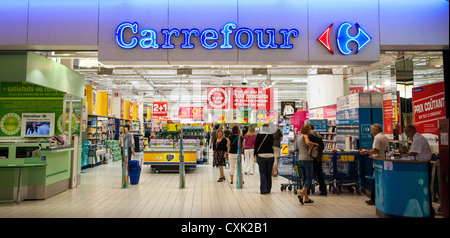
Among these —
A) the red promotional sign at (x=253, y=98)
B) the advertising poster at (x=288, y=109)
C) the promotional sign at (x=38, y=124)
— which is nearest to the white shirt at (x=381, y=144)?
the red promotional sign at (x=253, y=98)

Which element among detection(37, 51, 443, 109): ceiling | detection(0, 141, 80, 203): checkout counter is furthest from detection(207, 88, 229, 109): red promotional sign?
detection(0, 141, 80, 203): checkout counter

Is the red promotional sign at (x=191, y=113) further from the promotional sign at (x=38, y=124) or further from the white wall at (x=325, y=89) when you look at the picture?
the promotional sign at (x=38, y=124)

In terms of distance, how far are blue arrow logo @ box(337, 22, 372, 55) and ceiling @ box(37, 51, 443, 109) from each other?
5.22 metres

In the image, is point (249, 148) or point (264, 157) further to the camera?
point (249, 148)

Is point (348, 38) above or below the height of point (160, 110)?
above

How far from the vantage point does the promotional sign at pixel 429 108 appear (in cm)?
693

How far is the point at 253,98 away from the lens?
1259cm

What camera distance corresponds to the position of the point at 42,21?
19.0 feet

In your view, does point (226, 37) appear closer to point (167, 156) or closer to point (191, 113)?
point (167, 156)

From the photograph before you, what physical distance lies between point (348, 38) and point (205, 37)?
264 cm

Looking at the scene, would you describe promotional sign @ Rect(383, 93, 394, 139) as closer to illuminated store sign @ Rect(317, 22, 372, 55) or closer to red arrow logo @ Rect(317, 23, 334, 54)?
illuminated store sign @ Rect(317, 22, 372, 55)

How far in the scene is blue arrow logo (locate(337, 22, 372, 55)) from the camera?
19.3ft

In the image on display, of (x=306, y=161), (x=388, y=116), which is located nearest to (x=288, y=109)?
(x=388, y=116)
